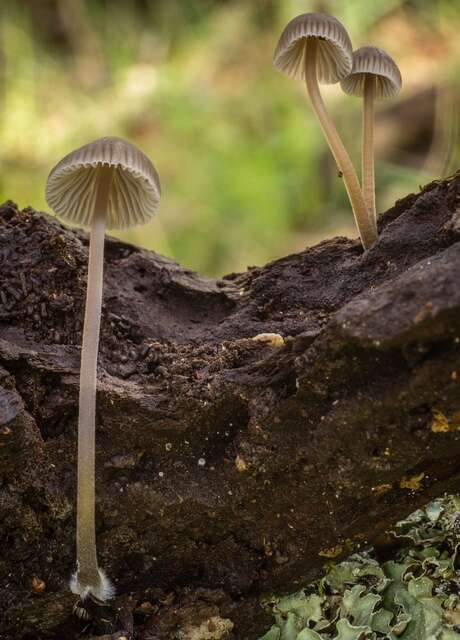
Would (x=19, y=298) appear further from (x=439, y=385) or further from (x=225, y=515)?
(x=439, y=385)

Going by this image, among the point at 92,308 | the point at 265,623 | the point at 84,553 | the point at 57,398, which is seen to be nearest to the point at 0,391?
the point at 57,398

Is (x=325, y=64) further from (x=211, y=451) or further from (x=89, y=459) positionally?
(x=89, y=459)

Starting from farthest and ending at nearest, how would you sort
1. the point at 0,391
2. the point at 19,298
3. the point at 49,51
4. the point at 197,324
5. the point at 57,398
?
the point at 49,51 < the point at 197,324 < the point at 19,298 < the point at 57,398 < the point at 0,391

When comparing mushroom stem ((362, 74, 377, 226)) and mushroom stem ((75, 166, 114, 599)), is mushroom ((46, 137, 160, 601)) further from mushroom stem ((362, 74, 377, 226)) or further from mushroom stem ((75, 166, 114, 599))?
mushroom stem ((362, 74, 377, 226))

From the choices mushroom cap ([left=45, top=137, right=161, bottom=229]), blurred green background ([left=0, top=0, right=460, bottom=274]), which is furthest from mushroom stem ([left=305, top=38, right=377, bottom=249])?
blurred green background ([left=0, top=0, right=460, bottom=274])

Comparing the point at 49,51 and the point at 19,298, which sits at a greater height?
the point at 49,51

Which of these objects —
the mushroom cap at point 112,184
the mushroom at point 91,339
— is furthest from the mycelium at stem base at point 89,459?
the mushroom cap at point 112,184

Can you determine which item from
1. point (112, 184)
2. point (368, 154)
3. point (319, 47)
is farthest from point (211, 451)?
point (319, 47)
